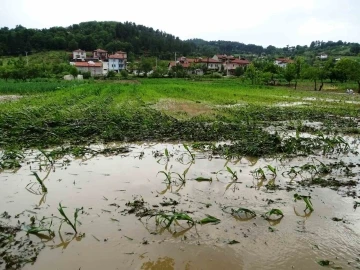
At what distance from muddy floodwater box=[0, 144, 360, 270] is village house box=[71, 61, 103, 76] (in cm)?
7277

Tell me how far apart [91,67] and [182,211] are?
79.3m

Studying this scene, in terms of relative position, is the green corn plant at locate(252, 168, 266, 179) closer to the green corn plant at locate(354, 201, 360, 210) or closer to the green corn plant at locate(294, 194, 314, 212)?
the green corn plant at locate(294, 194, 314, 212)

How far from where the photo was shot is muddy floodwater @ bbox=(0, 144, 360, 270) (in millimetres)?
4102

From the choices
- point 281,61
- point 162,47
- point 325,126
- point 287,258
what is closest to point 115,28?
point 162,47

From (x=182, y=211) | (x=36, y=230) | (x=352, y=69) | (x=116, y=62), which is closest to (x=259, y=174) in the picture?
(x=182, y=211)

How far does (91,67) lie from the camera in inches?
3105

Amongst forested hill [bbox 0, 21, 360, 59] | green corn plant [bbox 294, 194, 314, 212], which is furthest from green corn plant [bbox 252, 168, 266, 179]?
forested hill [bbox 0, 21, 360, 59]

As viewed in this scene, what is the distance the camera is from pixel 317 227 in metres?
4.91

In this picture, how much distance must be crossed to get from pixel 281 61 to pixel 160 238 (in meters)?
98.8

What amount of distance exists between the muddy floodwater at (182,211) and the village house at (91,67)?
2865 inches

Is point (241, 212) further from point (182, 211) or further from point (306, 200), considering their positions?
point (306, 200)

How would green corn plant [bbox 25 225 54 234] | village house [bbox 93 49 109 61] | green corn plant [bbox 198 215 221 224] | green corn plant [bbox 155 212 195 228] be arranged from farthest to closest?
village house [bbox 93 49 109 61] → green corn plant [bbox 198 215 221 224] → green corn plant [bbox 155 212 195 228] → green corn plant [bbox 25 225 54 234]

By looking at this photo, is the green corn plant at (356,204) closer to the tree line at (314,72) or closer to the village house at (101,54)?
the tree line at (314,72)

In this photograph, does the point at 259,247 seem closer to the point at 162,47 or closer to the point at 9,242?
the point at 9,242
